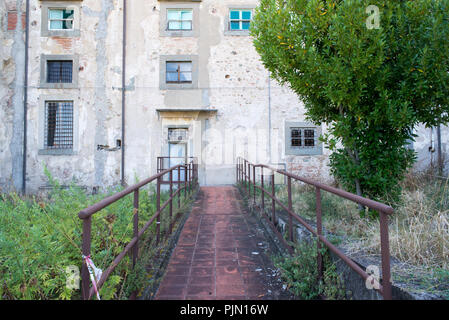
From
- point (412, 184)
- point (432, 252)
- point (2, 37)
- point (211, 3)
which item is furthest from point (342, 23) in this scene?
point (2, 37)

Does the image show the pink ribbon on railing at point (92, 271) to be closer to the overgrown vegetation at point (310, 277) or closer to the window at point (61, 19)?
the overgrown vegetation at point (310, 277)

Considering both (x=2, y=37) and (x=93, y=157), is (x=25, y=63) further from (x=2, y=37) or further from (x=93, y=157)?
(x=93, y=157)

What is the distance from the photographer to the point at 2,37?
11.7 meters

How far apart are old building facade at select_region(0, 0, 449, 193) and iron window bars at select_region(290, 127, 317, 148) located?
4 centimetres

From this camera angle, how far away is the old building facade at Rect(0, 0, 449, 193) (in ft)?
38.0

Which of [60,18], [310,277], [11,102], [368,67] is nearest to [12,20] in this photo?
[60,18]

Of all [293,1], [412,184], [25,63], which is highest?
[25,63]

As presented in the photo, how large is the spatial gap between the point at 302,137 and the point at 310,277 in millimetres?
9945

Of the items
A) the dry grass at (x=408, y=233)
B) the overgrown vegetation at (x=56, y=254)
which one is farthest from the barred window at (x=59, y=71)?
the dry grass at (x=408, y=233)

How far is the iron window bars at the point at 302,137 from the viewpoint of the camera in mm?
11938

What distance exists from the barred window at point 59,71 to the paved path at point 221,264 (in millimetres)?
10006

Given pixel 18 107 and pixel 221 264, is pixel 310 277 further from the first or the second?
pixel 18 107

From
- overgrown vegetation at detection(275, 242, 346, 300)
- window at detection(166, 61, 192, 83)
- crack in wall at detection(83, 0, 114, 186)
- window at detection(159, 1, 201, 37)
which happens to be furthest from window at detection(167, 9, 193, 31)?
overgrown vegetation at detection(275, 242, 346, 300)

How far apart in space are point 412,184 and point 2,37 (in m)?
15.7
